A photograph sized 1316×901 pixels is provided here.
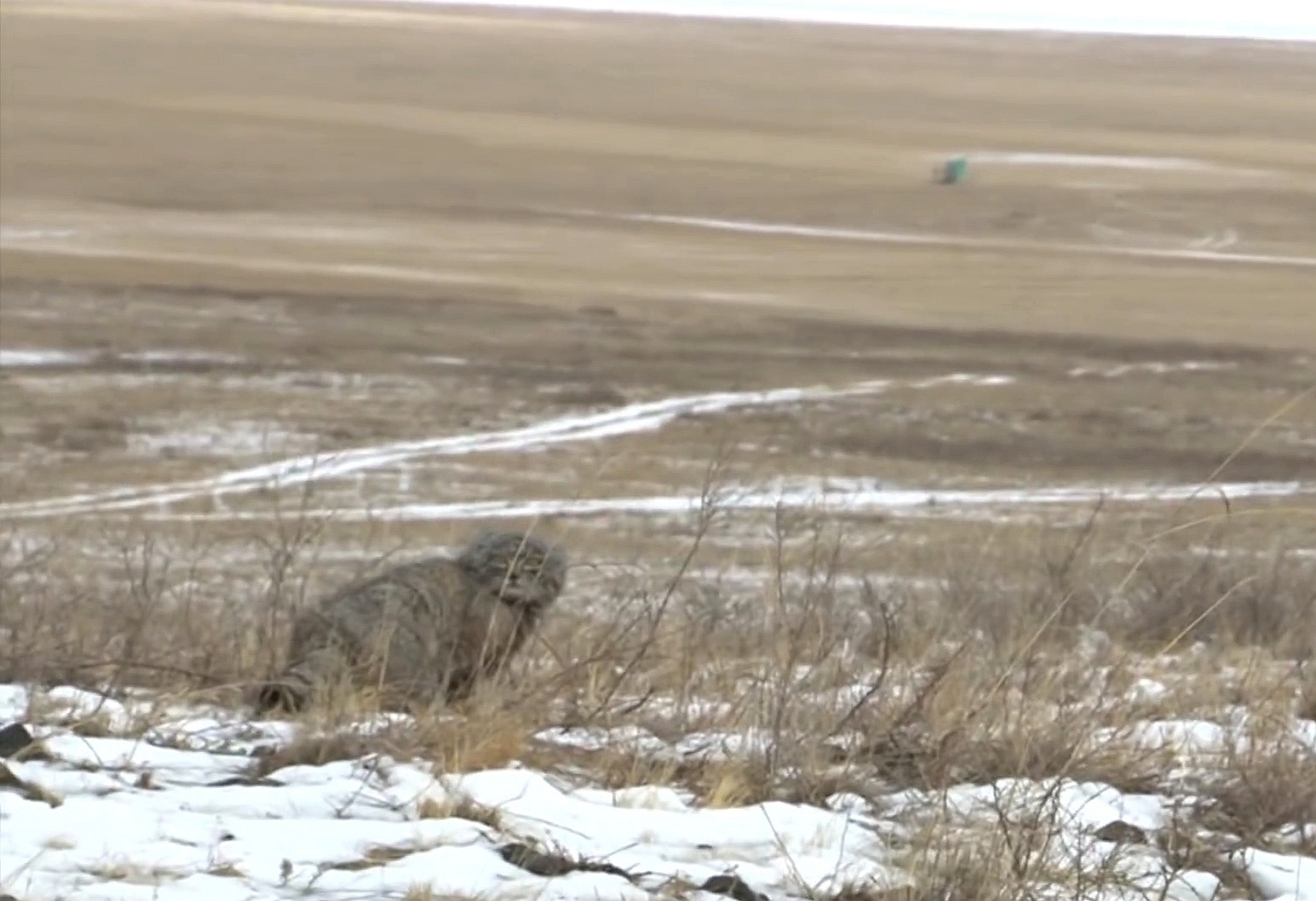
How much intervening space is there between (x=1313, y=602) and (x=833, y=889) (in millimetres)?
4395

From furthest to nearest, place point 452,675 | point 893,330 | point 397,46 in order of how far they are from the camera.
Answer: point 397,46, point 893,330, point 452,675

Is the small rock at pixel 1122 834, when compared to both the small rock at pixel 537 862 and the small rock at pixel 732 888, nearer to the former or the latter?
the small rock at pixel 732 888

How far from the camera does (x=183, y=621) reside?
6184 mm

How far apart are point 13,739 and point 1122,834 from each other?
6.76ft

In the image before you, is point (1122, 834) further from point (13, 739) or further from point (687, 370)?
point (687, 370)

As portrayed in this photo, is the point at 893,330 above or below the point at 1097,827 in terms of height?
below

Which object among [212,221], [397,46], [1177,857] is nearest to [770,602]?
[1177,857]

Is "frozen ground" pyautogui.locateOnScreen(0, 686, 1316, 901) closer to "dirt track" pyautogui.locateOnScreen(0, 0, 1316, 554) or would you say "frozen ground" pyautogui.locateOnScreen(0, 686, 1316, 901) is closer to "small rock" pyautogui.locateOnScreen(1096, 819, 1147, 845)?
"small rock" pyautogui.locateOnScreen(1096, 819, 1147, 845)

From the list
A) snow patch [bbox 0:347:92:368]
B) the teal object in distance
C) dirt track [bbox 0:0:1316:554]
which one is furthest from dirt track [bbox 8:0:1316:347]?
snow patch [bbox 0:347:92:368]

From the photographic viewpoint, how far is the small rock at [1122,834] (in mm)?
4172

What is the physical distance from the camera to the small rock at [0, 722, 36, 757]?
411 centimetres

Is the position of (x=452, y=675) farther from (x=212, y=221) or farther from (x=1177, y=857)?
(x=212, y=221)

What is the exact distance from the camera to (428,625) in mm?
5125

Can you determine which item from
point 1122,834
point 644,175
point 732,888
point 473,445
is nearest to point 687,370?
point 473,445
